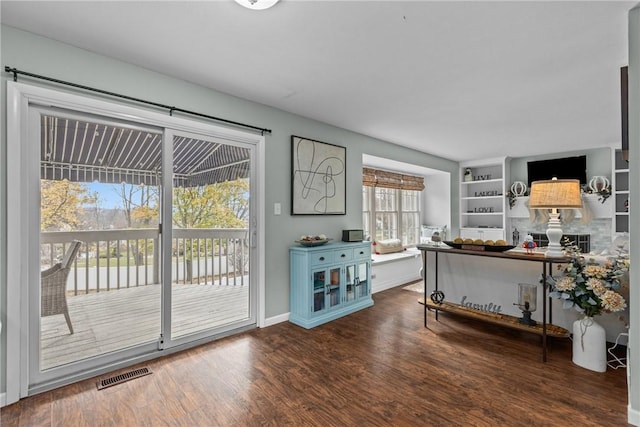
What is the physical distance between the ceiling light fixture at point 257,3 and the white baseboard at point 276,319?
9.04ft

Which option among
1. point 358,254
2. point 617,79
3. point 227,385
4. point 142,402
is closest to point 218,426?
point 227,385

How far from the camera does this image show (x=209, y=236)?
2.98 meters

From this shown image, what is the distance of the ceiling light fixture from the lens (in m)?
1.67

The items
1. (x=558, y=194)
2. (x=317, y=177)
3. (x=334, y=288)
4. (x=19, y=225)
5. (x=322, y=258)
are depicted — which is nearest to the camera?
(x=19, y=225)

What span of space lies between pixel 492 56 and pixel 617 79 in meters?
1.29

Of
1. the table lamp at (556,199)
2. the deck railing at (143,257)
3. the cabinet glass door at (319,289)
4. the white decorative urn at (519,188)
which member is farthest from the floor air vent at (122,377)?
the white decorative urn at (519,188)

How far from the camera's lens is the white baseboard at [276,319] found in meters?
3.26

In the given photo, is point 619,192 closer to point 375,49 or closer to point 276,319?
point 375,49

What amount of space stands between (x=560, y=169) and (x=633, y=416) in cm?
512

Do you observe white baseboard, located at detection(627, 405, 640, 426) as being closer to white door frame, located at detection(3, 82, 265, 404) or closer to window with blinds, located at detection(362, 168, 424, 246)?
white door frame, located at detection(3, 82, 265, 404)

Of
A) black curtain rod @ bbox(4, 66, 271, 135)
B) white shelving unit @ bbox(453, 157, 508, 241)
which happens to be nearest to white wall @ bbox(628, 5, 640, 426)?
black curtain rod @ bbox(4, 66, 271, 135)

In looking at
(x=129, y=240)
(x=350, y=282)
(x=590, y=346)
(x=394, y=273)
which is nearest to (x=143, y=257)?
(x=129, y=240)

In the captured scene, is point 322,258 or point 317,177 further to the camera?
point 317,177

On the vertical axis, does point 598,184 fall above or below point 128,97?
below
